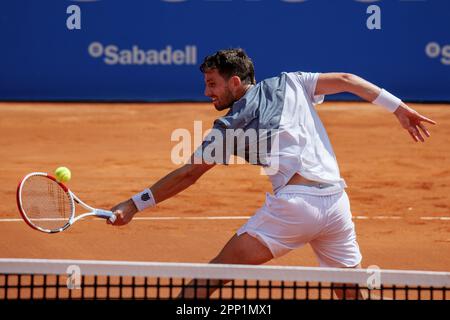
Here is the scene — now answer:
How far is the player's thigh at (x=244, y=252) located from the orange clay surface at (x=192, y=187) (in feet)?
9.13

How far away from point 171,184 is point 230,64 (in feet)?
2.25

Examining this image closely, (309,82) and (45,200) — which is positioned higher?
(309,82)

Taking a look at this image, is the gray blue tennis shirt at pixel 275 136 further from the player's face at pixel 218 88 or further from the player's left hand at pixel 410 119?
the player's left hand at pixel 410 119

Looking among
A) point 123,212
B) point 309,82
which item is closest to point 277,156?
point 309,82

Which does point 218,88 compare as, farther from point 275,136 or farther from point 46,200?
point 46,200

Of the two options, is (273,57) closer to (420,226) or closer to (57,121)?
(57,121)

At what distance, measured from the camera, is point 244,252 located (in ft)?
16.3

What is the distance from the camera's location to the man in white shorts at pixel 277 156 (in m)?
4.93

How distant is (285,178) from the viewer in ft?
16.5

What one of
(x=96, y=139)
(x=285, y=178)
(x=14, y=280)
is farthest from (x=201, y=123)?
(x=285, y=178)

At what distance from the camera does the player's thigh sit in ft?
16.3

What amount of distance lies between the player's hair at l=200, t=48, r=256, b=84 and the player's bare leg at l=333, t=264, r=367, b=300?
118cm

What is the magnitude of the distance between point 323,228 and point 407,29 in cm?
1051

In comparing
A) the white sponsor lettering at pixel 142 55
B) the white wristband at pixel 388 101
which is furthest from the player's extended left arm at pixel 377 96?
the white sponsor lettering at pixel 142 55
